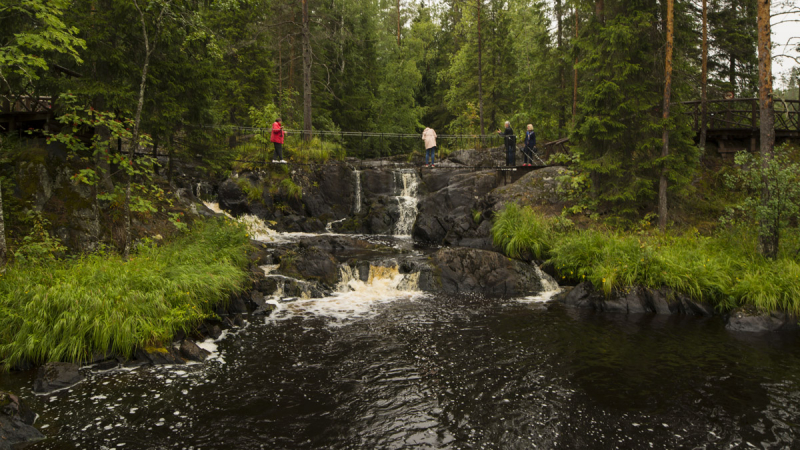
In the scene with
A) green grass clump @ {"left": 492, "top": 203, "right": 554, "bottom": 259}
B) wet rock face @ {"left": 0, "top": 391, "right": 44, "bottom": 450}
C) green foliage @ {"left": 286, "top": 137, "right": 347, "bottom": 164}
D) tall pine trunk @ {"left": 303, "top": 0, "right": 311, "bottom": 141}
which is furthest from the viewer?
tall pine trunk @ {"left": 303, "top": 0, "right": 311, "bottom": 141}

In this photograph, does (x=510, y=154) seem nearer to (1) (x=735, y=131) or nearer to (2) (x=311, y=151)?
(1) (x=735, y=131)

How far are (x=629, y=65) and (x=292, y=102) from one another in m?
21.1

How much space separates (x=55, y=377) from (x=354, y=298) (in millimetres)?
7109

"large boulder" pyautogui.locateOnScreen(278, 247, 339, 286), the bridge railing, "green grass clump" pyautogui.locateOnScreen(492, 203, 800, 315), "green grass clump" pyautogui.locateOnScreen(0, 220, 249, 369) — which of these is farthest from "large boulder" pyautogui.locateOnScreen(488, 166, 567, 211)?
"green grass clump" pyautogui.locateOnScreen(0, 220, 249, 369)

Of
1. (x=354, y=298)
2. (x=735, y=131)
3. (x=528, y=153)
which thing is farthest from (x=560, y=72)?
(x=354, y=298)

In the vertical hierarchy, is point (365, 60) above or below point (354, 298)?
above

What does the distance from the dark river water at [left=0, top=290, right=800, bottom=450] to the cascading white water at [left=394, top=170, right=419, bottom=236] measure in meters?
11.9

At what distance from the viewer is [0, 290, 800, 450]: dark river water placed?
598 centimetres

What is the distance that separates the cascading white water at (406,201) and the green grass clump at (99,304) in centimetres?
1208

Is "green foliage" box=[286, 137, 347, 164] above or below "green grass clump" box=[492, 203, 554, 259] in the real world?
above

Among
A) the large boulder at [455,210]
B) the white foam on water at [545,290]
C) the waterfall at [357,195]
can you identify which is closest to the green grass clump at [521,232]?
the white foam on water at [545,290]

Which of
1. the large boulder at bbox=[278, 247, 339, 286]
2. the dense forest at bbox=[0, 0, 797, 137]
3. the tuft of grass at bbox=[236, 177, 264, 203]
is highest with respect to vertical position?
the dense forest at bbox=[0, 0, 797, 137]

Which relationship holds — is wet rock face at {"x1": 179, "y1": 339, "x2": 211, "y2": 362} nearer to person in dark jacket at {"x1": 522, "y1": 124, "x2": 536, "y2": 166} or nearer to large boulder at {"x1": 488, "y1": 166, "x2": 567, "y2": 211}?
large boulder at {"x1": 488, "y1": 166, "x2": 567, "y2": 211}

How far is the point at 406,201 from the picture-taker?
2325 centimetres
